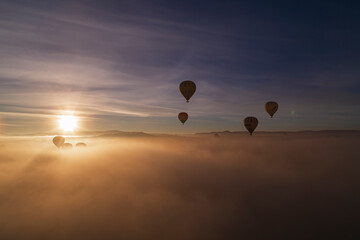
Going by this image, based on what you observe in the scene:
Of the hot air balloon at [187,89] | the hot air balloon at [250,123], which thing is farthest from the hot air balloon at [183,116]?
the hot air balloon at [187,89]

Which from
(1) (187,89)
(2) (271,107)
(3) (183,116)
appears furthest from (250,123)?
(1) (187,89)

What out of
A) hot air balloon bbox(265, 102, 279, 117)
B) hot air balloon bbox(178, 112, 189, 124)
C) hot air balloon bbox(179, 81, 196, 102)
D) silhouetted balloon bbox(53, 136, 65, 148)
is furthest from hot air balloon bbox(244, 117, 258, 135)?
silhouetted balloon bbox(53, 136, 65, 148)

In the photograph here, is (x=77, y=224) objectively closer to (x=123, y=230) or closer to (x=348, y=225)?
(x=123, y=230)

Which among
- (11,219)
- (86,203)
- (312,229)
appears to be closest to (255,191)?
(312,229)

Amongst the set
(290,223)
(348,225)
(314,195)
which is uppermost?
(314,195)

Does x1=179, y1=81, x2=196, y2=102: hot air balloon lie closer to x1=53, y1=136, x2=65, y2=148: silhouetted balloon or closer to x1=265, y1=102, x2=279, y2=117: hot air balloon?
x1=265, y1=102, x2=279, y2=117: hot air balloon

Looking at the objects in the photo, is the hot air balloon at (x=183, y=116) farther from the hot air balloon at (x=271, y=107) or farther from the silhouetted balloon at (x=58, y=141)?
the silhouetted balloon at (x=58, y=141)

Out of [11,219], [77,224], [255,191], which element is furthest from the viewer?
[255,191]
